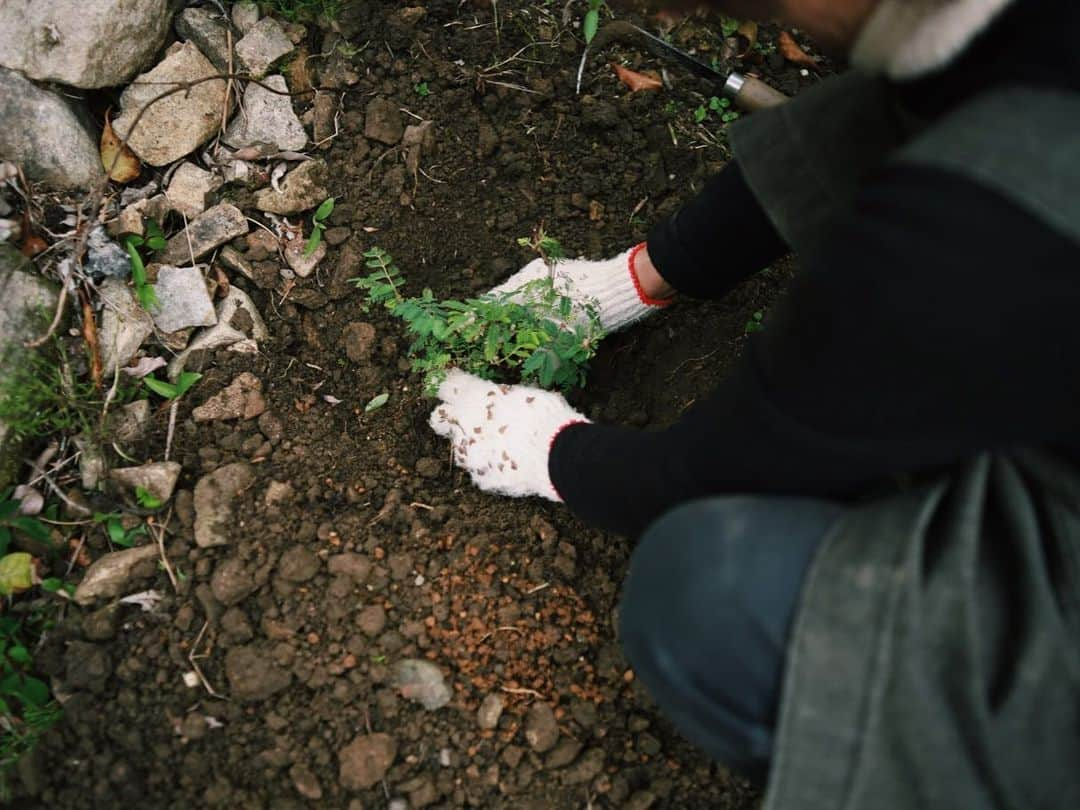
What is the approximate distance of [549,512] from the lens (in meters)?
1.80

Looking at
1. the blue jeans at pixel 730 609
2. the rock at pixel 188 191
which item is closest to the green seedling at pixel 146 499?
the rock at pixel 188 191

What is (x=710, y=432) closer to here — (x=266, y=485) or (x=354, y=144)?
(x=266, y=485)

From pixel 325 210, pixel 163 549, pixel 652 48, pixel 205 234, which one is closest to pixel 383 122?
pixel 325 210

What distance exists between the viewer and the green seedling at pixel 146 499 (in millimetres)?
1690

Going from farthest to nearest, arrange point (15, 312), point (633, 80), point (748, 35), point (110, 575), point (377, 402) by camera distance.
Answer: point (748, 35)
point (633, 80)
point (377, 402)
point (15, 312)
point (110, 575)

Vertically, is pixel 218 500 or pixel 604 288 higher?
pixel 604 288

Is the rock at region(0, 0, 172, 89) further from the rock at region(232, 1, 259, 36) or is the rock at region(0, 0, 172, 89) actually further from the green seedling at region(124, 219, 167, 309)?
the green seedling at region(124, 219, 167, 309)

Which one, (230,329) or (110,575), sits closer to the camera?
(110,575)

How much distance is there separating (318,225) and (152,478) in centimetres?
64

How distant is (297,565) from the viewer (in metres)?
1.64

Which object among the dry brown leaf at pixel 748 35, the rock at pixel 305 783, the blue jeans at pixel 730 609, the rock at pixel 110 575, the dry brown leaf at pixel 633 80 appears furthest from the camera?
the dry brown leaf at pixel 748 35

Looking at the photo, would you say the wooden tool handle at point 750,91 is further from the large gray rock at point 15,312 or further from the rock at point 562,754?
the large gray rock at point 15,312

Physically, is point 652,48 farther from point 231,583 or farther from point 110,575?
point 110,575

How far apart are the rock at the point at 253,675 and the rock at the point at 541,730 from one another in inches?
17.2
